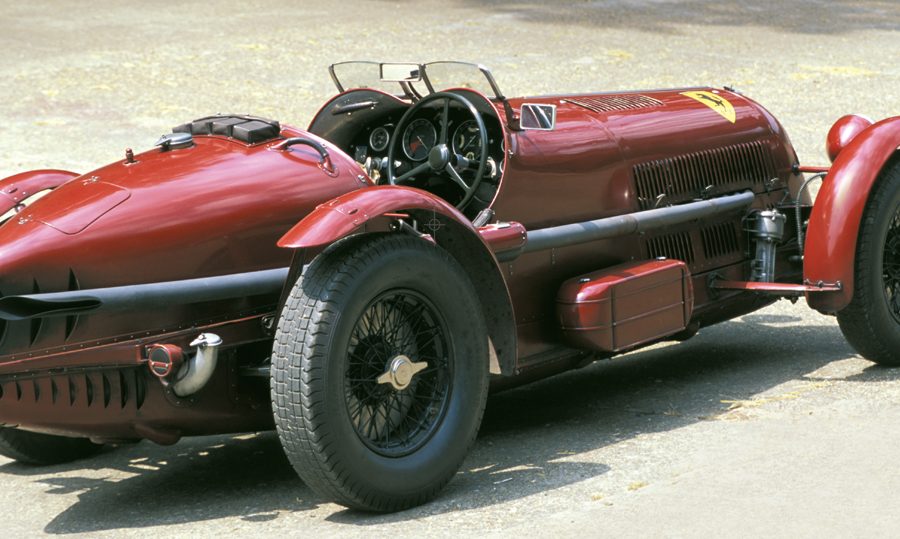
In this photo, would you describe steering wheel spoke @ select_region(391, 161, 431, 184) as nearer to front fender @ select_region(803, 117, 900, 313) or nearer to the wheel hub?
the wheel hub

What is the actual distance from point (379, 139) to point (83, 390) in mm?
2182

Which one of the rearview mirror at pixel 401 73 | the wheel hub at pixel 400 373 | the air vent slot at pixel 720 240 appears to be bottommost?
the air vent slot at pixel 720 240

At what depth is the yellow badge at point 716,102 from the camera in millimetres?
6609

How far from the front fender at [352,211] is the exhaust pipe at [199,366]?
1.36 ft

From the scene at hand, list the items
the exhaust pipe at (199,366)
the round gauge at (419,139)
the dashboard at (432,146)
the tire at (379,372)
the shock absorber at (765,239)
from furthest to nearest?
1. the shock absorber at (765,239)
2. the round gauge at (419,139)
3. the dashboard at (432,146)
4. the exhaust pipe at (199,366)
5. the tire at (379,372)

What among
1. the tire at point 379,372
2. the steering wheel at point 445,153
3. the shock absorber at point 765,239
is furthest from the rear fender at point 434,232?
the shock absorber at point 765,239

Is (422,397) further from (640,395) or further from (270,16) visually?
(270,16)

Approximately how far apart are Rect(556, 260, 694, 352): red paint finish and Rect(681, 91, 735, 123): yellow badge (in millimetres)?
1239

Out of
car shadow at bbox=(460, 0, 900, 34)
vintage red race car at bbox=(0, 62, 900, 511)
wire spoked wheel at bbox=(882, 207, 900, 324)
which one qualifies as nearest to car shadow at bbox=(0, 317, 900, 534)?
vintage red race car at bbox=(0, 62, 900, 511)

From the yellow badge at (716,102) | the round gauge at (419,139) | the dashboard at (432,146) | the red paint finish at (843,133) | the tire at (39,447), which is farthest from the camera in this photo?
the red paint finish at (843,133)

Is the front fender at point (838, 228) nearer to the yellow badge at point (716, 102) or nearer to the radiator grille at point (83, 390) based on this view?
the yellow badge at point (716, 102)

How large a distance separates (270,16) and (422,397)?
13.3 metres

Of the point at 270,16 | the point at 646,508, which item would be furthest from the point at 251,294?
the point at 270,16

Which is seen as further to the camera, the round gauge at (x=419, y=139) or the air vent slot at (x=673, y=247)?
the air vent slot at (x=673, y=247)
